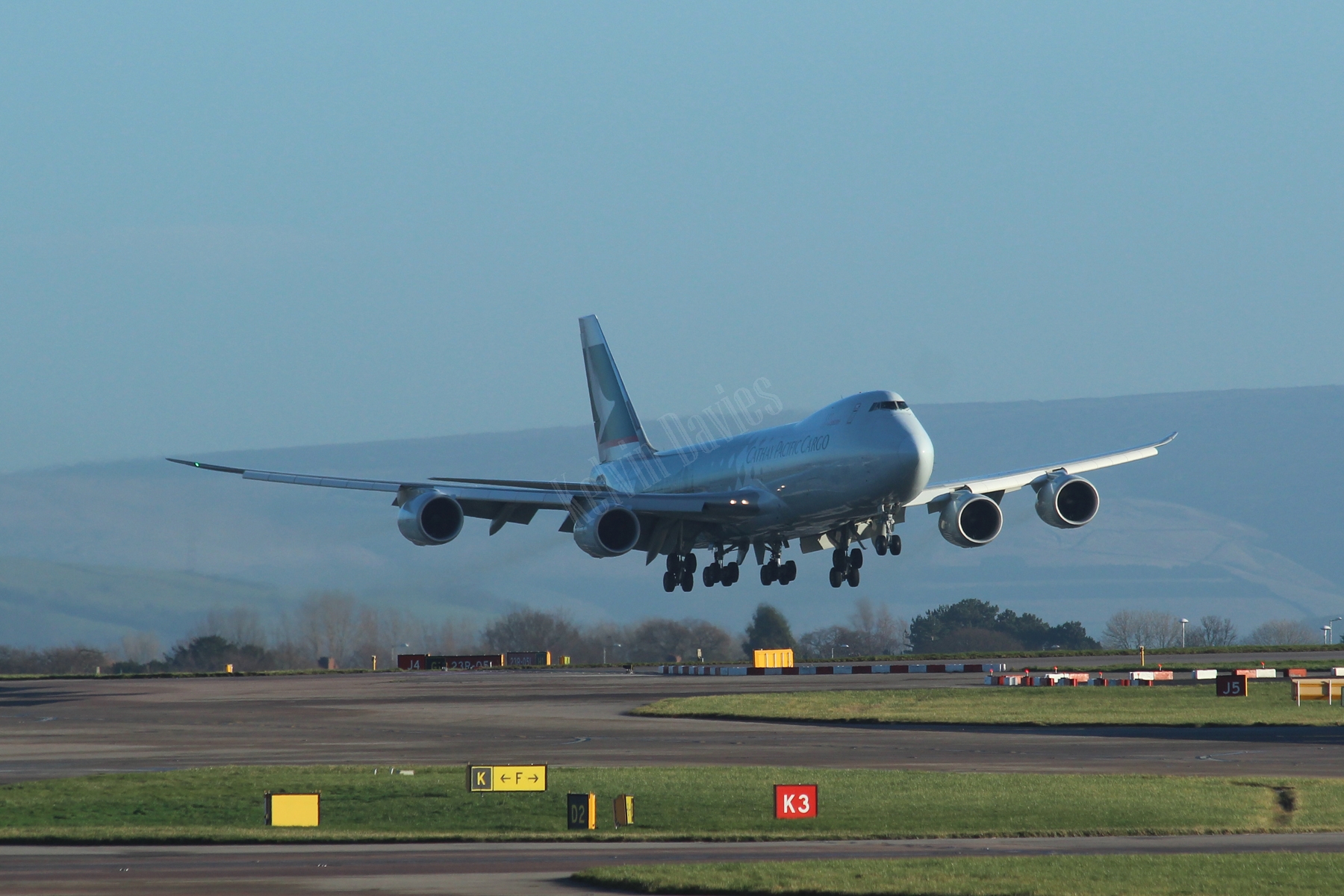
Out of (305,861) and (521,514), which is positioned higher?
(521,514)

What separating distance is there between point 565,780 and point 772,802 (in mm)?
4835

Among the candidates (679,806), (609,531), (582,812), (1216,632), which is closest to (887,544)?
(609,531)

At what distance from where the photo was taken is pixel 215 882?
18625 mm

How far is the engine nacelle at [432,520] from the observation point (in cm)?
6638

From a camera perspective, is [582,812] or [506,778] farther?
[506,778]

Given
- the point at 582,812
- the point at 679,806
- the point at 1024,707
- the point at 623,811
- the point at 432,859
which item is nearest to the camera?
the point at 432,859

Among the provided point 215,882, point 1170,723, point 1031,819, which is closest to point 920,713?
point 1170,723

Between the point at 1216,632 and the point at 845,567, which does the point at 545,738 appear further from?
the point at 1216,632

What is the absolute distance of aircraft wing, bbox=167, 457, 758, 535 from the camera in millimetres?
63562

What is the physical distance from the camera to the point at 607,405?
283ft

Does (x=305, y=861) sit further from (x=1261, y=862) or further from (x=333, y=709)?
(x=333, y=709)

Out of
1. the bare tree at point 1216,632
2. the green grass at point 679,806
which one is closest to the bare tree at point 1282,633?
the bare tree at point 1216,632

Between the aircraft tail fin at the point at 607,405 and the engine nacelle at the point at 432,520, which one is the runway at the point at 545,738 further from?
the aircraft tail fin at the point at 607,405

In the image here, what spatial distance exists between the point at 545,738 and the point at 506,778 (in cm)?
1418
